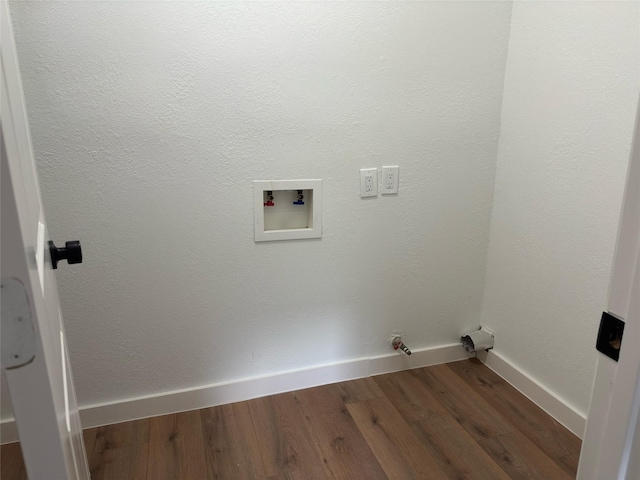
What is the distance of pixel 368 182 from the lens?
184 cm

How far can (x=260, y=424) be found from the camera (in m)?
1.77

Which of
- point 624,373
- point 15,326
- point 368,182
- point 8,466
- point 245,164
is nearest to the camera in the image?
point 15,326

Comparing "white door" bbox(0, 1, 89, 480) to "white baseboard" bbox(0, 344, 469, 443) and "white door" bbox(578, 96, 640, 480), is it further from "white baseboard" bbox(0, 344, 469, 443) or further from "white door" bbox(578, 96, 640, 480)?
"white baseboard" bbox(0, 344, 469, 443)

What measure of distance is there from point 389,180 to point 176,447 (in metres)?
1.36

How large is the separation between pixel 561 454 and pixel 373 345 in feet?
2.79

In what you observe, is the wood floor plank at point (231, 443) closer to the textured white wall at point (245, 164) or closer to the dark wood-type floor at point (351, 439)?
the dark wood-type floor at point (351, 439)

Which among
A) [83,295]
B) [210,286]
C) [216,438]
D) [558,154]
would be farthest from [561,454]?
[83,295]

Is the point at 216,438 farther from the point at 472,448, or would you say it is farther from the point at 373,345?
the point at 472,448

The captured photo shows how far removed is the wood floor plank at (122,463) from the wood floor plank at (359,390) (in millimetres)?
836

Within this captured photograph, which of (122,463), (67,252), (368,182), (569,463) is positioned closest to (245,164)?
(368,182)

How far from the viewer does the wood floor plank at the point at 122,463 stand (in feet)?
4.98

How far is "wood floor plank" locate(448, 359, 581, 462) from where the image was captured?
5.53ft

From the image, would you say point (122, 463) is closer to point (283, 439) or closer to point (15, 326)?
point (283, 439)

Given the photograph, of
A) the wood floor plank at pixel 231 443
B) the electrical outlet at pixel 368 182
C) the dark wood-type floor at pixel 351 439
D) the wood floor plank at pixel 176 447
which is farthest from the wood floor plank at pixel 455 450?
the electrical outlet at pixel 368 182
